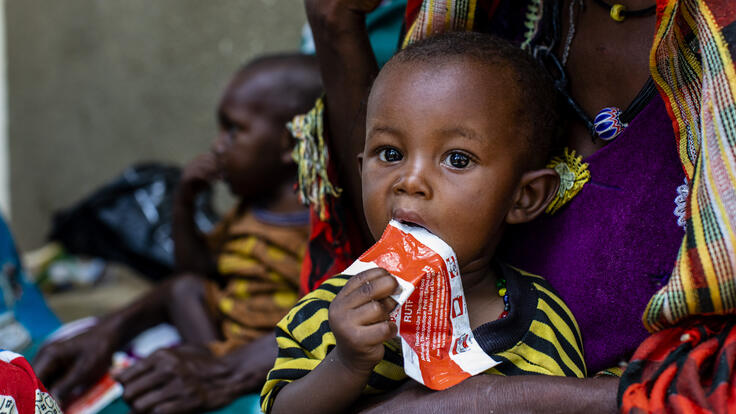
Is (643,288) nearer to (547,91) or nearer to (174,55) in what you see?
(547,91)

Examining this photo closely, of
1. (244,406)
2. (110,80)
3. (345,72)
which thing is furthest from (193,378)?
(110,80)

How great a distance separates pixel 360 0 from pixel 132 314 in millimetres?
1585

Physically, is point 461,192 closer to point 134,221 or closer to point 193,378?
point 193,378

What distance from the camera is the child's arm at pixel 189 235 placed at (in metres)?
2.79

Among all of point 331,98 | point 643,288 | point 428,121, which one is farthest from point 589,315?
point 331,98

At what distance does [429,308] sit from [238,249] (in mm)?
1427

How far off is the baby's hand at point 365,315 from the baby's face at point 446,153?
0.17 m

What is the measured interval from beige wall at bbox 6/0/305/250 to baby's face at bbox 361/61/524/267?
2.13 metres

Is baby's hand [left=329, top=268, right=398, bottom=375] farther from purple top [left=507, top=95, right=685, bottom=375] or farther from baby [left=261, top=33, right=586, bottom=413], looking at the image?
purple top [left=507, top=95, right=685, bottom=375]

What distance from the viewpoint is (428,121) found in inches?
54.0

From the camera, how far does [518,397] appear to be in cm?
125

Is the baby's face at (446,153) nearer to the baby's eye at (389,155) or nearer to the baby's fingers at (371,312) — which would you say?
the baby's eye at (389,155)

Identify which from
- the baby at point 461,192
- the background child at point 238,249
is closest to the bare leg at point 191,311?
the background child at point 238,249

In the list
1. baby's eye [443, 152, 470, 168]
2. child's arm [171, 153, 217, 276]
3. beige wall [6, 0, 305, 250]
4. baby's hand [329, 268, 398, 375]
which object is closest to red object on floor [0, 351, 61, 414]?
baby's hand [329, 268, 398, 375]
